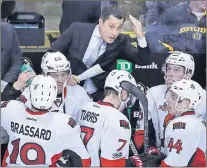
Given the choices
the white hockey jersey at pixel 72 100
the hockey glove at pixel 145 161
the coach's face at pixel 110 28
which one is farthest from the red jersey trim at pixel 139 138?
the coach's face at pixel 110 28

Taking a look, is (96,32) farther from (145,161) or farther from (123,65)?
(145,161)

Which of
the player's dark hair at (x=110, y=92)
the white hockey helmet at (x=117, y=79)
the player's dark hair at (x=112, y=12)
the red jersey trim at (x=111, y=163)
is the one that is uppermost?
the player's dark hair at (x=112, y=12)

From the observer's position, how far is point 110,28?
12.6 ft

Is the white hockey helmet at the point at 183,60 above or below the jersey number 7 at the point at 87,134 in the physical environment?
above

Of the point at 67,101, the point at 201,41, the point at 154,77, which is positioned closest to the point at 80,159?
the point at 67,101

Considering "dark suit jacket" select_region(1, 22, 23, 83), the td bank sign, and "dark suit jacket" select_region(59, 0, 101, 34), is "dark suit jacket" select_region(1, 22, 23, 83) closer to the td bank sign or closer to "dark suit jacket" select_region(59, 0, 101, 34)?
"dark suit jacket" select_region(59, 0, 101, 34)

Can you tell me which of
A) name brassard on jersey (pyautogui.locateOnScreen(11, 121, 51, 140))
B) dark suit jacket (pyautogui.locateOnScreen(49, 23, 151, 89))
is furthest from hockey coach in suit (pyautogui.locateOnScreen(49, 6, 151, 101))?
name brassard on jersey (pyautogui.locateOnScreen(11, 121, 51, 140))

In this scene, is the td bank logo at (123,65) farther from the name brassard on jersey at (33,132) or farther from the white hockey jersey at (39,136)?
the name brassard on jersey at (33,132)

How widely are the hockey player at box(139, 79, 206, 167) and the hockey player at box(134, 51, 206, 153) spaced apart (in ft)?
0.58

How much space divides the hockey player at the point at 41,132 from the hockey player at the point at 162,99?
1.96 feet

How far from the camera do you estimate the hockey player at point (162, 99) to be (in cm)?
389

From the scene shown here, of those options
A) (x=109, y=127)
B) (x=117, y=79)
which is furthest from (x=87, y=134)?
(x=117, y=79)

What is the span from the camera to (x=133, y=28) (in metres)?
3.89

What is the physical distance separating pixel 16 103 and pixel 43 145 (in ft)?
1.03
